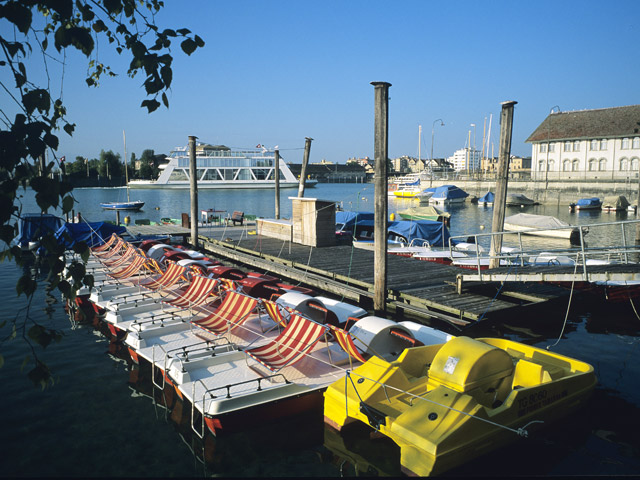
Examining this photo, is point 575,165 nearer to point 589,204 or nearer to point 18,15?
point 589,204

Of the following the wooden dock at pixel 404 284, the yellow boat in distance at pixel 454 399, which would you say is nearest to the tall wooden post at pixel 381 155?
the wooden dock at pixel 404 284

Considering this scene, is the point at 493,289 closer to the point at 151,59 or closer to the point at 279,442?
the point at 279,442

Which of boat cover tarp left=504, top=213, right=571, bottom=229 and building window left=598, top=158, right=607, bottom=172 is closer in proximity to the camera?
boat cover tarp left=504, top=213, right=571, bottom=229

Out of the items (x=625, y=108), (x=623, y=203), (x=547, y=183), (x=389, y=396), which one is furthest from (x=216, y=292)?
(x=625, y=108)

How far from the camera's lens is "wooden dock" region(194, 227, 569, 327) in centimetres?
1178

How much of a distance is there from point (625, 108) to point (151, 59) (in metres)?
85.8

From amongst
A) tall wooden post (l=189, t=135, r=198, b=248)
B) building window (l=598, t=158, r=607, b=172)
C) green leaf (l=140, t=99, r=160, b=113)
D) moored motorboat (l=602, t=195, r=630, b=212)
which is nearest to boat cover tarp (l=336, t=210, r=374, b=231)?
tall wooden post (l=189, t=135, r=198, b=248)

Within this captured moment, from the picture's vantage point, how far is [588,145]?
230 ft

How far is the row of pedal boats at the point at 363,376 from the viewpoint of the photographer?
6.20m

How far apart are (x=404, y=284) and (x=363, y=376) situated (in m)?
6.77

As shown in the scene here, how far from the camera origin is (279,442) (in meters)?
7.18

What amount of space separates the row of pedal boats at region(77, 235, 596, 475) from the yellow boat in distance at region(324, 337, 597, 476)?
17 mm

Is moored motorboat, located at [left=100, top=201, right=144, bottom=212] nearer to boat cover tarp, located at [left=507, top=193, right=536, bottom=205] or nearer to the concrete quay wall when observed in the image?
the concrete quay wall

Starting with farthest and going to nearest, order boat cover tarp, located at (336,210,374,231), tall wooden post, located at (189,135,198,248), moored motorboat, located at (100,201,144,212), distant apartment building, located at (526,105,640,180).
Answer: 1. distant apartment building, located at (526,105,640,180)
2. moored motorboat, located at (100,201,144,212)
3. boat cover tarp, located at (336,210,374,231)
4. tall wooden post, located at (189,135,198,248)
